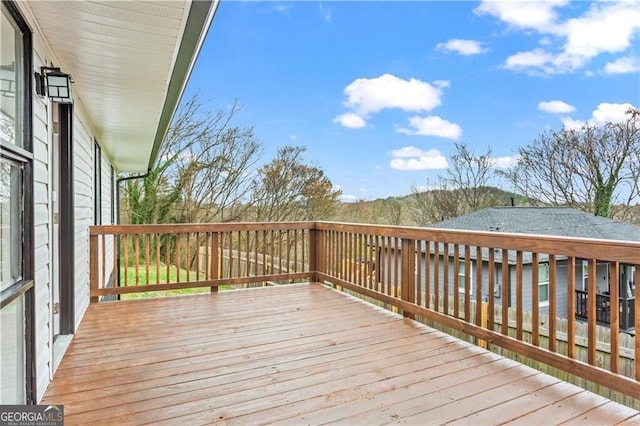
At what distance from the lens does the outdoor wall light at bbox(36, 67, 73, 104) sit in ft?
7.64

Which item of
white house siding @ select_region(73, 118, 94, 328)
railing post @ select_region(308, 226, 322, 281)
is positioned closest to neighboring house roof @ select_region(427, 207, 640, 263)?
railing post @ select_region(308, 226, 322, 281)

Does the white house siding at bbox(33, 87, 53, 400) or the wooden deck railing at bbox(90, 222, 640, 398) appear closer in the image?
the white house siding at bbox(33, 87, 53, 400)

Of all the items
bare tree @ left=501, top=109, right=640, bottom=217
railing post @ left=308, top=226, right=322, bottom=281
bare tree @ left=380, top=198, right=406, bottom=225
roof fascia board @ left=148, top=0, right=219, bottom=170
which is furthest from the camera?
bare tree @ left=380, top=198, right=406, bottom=225

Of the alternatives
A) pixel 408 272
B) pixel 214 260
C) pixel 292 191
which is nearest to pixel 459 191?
pixel 292 191

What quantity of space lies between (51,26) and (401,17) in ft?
47.8

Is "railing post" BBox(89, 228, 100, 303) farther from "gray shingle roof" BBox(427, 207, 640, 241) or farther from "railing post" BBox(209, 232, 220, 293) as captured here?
"gray shingle roof" BBox(427, 207, 640, 241)

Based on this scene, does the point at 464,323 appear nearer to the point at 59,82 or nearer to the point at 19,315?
the point at 19,315

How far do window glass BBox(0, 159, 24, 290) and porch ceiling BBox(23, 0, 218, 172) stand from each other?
2.82 feet

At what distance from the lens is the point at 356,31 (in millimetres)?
15234

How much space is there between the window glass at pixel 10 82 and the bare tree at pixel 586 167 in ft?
33.3

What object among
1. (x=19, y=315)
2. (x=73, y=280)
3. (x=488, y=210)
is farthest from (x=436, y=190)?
(x=19, y=315)

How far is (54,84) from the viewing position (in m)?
2.43

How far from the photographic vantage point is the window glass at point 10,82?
1.66 metres

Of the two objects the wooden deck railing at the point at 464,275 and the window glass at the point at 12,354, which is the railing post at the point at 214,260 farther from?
the window glass at the point at 12,354
